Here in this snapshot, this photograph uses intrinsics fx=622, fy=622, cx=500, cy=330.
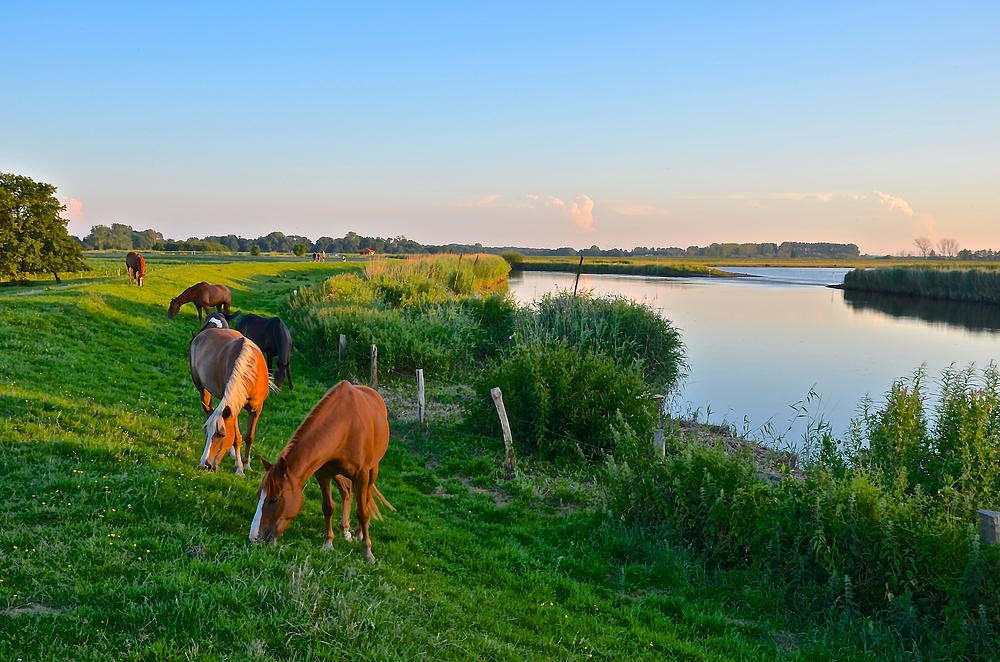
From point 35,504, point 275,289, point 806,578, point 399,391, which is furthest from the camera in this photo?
point 275,289

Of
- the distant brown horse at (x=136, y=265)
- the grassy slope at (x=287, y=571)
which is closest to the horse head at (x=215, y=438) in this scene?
the grassy slope at (x=287, y=571)

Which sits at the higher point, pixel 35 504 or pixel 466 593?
pixel 35 504

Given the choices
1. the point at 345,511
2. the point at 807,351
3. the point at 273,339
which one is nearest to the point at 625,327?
the point at 807,351

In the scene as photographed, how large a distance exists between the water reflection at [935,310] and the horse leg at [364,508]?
2963 cm

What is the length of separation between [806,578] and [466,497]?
378cm

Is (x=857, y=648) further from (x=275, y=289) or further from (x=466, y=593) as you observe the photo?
(x=275, y=289)

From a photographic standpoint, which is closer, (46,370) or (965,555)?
(965,555)

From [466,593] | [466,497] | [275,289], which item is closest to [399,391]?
[466,497]

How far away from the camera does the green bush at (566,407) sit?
387 inches

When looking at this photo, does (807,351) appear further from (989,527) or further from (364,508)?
(364,508)

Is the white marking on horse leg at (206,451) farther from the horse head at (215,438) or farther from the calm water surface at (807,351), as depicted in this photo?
the calm water surface at (807,351)

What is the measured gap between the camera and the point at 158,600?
3508 millimetres

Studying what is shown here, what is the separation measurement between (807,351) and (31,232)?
2881 cm

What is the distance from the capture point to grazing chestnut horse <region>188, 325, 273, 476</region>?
5.89 m
